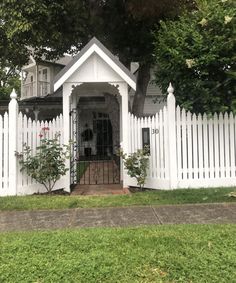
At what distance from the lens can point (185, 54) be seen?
9133mm

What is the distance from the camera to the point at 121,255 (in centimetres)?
496

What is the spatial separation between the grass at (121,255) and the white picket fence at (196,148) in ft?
11.8

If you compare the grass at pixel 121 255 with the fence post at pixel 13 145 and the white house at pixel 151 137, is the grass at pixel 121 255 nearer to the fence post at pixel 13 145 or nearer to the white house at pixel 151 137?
the fence post at pixel 13 145

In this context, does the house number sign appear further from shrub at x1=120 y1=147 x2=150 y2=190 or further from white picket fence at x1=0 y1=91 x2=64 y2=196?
white picket fence at x1=0 y1=91 x2=64 y2=196

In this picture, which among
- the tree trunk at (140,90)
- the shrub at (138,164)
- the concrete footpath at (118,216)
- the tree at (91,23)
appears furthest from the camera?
the tree trunk at (140,90)

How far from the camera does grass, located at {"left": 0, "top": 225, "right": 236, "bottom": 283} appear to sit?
14.7ft

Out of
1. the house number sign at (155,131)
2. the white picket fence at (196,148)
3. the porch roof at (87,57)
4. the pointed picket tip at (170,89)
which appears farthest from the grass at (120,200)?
the porch roof at (87,57)

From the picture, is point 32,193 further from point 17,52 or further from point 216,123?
point 17,52

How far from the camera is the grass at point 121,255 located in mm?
4480

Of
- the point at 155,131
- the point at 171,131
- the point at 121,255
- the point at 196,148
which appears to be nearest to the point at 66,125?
the point at 155,131

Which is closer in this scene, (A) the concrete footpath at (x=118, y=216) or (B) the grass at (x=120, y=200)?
(A) the concrete footpath at (x=118, y=216)

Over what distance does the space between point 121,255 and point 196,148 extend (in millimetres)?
5084

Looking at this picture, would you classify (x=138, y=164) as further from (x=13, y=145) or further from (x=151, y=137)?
(x=13, y=145)

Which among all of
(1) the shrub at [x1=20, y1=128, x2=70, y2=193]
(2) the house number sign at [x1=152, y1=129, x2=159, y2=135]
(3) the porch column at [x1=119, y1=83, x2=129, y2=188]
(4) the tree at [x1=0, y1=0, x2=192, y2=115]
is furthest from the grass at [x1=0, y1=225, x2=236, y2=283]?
(4) the tree at [x1=0, y1=0, x2=192, y2=115]
